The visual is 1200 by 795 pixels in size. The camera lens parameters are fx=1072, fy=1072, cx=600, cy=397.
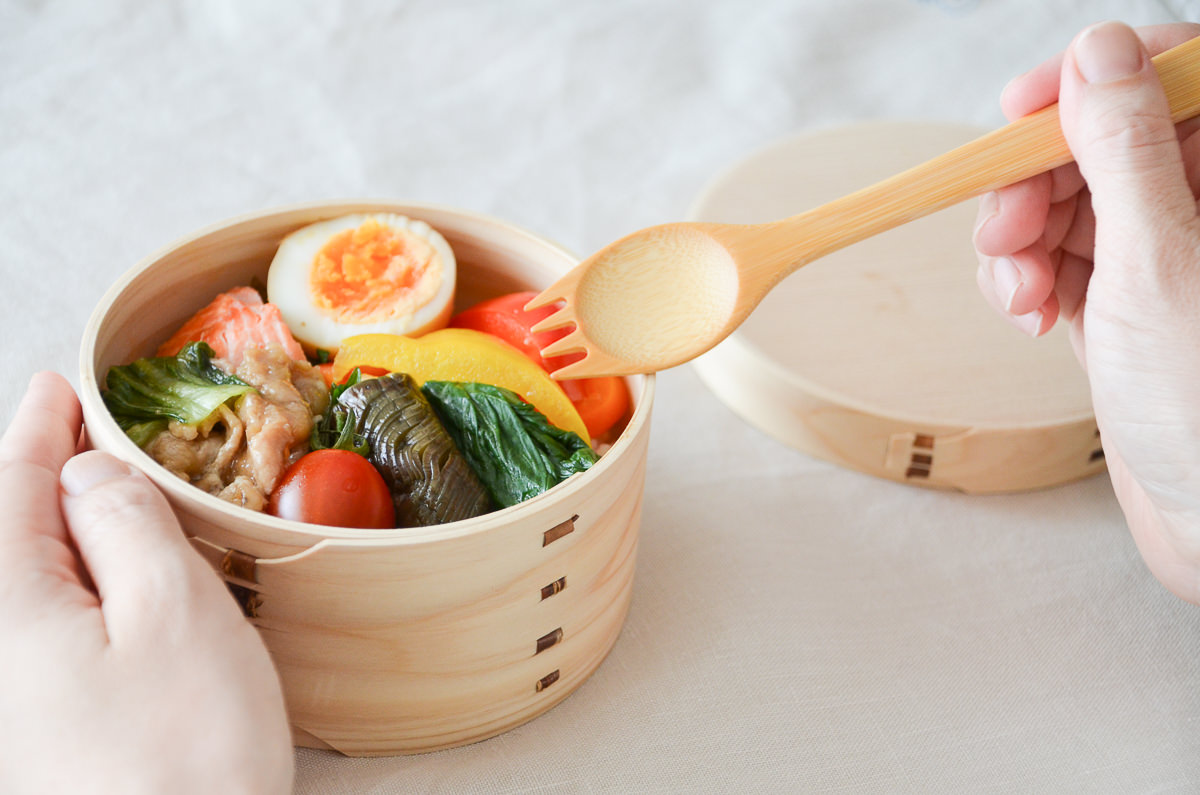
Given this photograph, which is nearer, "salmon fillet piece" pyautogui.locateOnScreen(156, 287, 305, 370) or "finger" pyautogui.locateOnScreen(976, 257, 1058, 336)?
"salmon fillet piece" pyautogui.locateOnScreen(156, 287, 305, 370)

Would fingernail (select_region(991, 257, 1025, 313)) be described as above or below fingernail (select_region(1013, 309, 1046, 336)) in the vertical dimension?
above

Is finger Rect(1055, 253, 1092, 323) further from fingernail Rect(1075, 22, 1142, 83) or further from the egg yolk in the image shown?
the egg yolk

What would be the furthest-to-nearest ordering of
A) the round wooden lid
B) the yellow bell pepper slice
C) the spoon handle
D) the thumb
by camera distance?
the round wooden lid < the yellow bell pepper slice < the spoon handle < the thumb

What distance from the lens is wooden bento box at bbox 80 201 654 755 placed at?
1.18m

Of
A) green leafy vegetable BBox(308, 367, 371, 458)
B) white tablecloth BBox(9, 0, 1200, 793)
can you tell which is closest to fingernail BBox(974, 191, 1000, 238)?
white tablecloth BBox(9, 0, 1200, 793)

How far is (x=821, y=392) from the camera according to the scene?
187 cm

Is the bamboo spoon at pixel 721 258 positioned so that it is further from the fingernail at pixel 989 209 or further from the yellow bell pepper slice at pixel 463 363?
the fingernail at pixel 989 209

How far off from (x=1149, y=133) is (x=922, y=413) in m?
0.71

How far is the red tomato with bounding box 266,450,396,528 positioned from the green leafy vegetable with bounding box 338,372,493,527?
0.12 feet

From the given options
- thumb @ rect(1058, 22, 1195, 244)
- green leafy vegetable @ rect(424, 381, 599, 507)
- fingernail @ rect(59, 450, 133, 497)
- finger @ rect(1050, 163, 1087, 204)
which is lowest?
green leafy vegetable @ rect(424, 381, 599, 507)

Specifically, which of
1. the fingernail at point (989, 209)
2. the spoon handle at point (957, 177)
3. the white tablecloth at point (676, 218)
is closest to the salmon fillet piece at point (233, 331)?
the white tablecloth at point (676, 218)

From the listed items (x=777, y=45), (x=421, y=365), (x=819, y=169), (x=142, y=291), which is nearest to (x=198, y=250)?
(x=142, y=291)

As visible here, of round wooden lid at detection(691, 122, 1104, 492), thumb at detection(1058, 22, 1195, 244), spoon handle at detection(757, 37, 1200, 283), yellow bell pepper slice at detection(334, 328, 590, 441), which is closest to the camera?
thumb at detection(1058, 22, 1195, 244)

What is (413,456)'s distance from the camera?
1373mm
